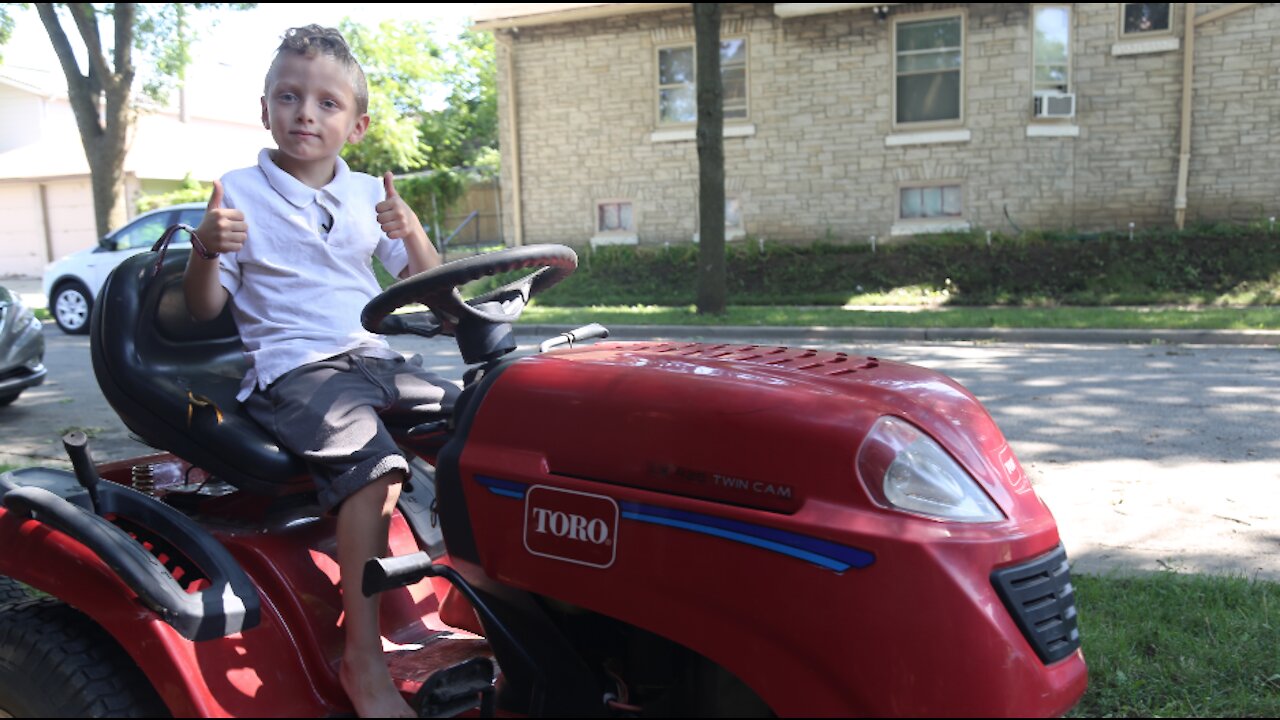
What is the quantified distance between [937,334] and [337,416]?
9.41 metres

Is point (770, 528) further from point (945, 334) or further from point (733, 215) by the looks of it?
point (733, 215)

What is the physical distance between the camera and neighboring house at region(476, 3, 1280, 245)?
14.7 m

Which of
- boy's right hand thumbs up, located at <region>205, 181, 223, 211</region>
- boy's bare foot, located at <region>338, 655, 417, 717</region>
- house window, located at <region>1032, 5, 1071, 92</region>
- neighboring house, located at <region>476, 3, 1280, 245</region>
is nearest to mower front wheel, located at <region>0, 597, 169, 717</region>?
boy's bare foot, located at <region>338, 655, 417, 717</region>

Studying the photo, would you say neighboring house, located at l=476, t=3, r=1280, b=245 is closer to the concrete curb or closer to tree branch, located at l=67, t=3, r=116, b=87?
the concrete curb

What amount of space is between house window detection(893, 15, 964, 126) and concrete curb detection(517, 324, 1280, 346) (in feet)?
21.5

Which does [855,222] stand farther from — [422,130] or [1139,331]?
[422,130]

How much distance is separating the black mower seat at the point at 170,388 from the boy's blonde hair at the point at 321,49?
1.84 feet

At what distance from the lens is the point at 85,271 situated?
13273mm

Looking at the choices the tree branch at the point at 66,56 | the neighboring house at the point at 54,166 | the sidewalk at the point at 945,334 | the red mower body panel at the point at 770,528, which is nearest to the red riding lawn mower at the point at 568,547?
the red mower body panel at the point at 770,528

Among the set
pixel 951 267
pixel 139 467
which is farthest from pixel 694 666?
pixel 951 267

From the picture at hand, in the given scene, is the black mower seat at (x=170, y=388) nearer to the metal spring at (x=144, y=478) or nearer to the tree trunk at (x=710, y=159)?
the metal spring at (x=144, y=478)

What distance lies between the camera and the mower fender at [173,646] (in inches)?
74.7

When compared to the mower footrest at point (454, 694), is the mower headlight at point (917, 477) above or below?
above

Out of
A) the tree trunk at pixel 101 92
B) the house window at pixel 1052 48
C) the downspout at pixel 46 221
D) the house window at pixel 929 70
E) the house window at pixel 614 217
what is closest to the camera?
the house window at pixel 1052 48
